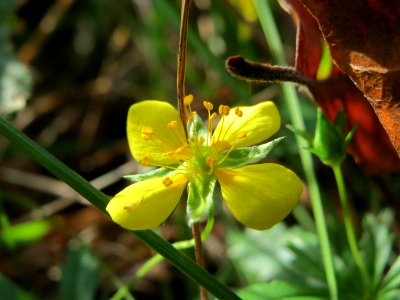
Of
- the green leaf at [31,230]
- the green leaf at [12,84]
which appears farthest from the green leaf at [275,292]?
the green leaf at [12,84]

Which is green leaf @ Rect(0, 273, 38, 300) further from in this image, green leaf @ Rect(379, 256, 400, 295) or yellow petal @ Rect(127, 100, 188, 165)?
green leaf @ Rect(379, 256, 400, 295)

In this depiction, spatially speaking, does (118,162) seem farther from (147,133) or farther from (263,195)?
(263,195)

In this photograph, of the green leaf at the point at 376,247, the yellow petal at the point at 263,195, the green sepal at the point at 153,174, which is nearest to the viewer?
the yellow petal at the point at 263,195

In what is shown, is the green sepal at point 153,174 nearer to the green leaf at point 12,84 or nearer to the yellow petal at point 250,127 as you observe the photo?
the yellow petal at point 250,127

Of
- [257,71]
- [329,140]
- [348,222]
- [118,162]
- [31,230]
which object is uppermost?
[257,71]

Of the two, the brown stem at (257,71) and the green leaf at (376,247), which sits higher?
the brown stem at (257,71)

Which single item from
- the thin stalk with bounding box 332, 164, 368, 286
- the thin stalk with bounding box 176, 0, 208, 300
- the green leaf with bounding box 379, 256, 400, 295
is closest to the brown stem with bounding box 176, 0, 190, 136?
the thin stalk with bounding box 176, 0, 208, 300


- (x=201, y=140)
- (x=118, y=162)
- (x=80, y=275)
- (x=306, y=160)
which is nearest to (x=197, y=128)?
(x=201, y=140)

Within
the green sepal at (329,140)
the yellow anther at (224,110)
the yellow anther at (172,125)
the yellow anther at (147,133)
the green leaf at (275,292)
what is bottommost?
the green leaf at (275,292)
